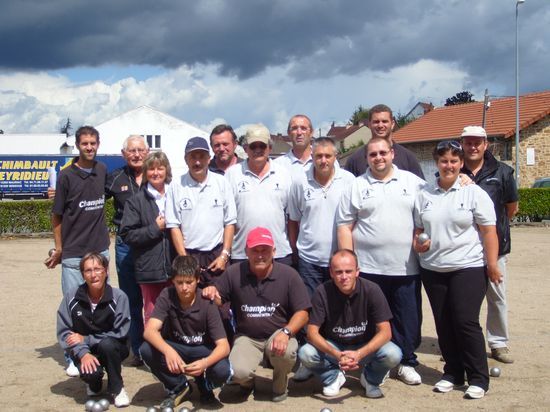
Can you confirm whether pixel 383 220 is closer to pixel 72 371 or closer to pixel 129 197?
pixel 129 197

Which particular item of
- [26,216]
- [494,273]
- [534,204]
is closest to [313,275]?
[494,273]

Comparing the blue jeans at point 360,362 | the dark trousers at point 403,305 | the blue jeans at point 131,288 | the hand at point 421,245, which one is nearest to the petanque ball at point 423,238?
the hand at point 421,245

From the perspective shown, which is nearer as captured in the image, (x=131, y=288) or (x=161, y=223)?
(x=161, y=223)

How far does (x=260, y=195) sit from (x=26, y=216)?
53.4 feet

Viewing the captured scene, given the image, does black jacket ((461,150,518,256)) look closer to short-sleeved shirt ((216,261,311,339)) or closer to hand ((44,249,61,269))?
short-sleeved shirt ((216,261,311,339))

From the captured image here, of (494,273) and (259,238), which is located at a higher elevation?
(259,238)

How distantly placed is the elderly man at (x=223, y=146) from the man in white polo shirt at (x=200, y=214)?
0.60m

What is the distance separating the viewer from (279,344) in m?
5.21

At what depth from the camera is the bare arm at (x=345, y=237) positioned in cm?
561

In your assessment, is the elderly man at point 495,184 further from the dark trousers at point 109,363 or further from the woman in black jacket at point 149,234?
the dark trousers at point 109,363

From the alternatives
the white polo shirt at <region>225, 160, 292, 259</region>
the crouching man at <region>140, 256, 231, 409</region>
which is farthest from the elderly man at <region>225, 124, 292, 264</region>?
the crouching man at <region>140, 256, 231, 409</region>

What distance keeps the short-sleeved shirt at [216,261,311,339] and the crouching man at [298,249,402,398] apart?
7.4 inches

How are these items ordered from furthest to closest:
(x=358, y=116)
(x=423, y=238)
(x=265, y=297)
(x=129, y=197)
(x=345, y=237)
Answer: (x=358, y=116), (x=129, y=197), (x=345, y=237), (x=265, y=297), (x=423, y=238)

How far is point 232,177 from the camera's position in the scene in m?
6.09
